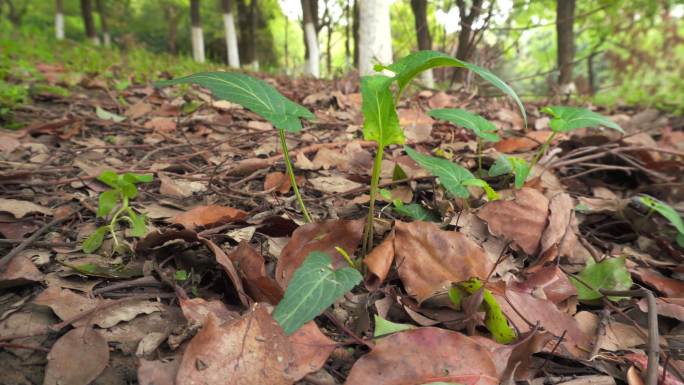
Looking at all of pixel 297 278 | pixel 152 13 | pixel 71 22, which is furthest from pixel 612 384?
pixel 71 22

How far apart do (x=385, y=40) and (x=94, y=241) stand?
4190 mm

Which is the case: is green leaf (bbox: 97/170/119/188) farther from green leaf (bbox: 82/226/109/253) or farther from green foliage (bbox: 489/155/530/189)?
green foliage (bbox: 489/155/530/189)

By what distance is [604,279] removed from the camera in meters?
1.17

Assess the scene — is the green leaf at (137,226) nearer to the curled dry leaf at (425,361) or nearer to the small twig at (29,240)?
the small twig at (29,240)

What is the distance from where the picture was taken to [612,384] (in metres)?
0.87

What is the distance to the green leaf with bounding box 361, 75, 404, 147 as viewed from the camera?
100cm

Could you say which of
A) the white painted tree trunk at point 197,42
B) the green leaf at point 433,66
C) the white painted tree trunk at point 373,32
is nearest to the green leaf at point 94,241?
the green leaf at point 433,66

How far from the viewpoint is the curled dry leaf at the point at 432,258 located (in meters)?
1.06

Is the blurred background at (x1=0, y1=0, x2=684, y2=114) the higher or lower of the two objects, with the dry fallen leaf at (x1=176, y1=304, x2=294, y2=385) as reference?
higher

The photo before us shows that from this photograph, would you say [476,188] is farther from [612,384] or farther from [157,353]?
[157,353]

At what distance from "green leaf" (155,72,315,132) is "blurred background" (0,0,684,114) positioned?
2.32m

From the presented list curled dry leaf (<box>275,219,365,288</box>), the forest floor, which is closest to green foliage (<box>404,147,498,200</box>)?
the forest floor

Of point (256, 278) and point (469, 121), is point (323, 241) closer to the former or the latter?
point (256, 278)

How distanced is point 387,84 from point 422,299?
0.51 metres
